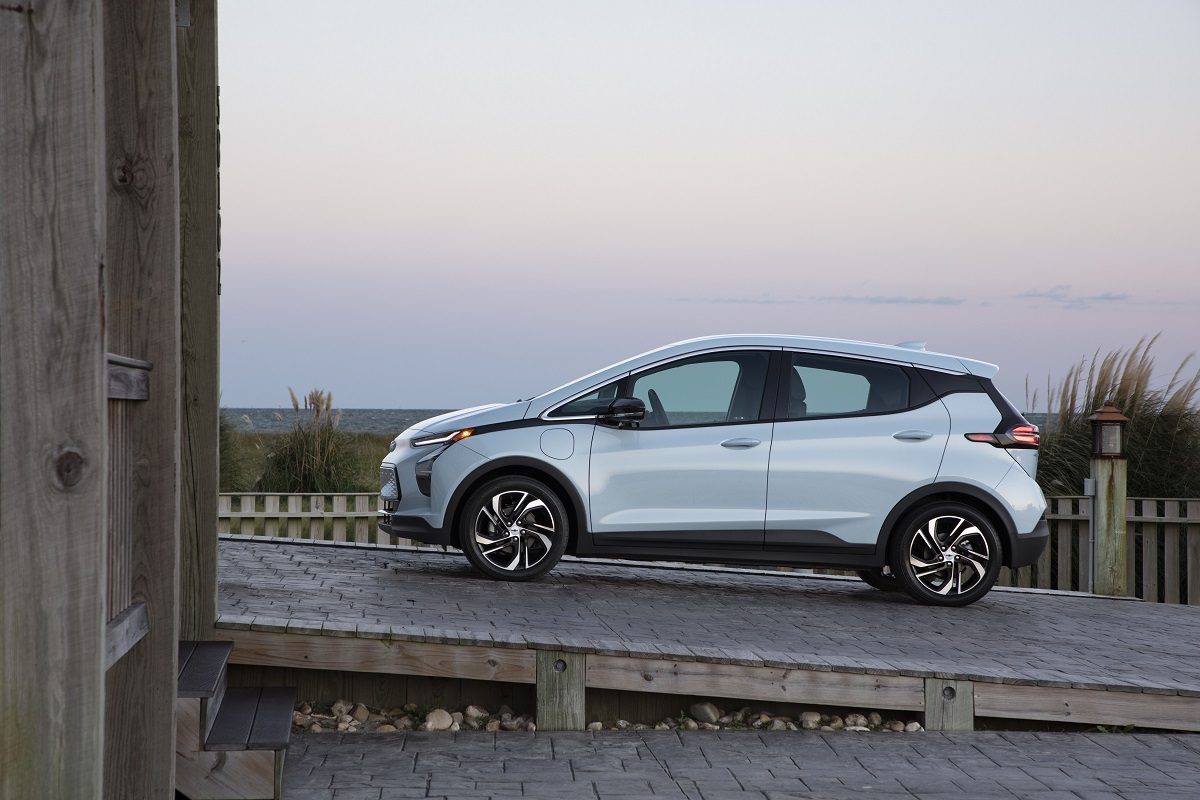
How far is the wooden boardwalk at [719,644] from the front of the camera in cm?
591

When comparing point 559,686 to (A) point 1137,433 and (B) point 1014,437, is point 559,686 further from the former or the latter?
(A) point 1137,433

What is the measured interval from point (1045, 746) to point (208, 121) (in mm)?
5069

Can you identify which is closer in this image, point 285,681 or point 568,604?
point 285,681

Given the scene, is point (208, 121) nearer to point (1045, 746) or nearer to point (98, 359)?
point (98, 359)

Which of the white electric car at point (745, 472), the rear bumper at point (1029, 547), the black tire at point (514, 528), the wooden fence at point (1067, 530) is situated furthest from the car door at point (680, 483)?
the wooden fence at point (1067, 530)

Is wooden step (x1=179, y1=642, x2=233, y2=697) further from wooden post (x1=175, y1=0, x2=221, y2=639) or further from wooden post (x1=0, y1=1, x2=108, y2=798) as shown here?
wooden post (x1=0, y1=1, x2=108, y2=798)

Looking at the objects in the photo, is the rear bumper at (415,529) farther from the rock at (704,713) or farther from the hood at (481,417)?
the rock at (704,713)

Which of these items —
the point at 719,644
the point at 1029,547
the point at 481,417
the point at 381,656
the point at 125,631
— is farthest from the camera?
the point at 481,417

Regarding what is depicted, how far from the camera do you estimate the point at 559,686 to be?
5.93 meters

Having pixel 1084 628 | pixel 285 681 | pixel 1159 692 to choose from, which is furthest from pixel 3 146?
pixel 1084 628

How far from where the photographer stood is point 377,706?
20.2 ft

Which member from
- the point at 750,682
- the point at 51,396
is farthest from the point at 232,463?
the point at 51,396

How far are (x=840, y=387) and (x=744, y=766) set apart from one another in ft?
14.6

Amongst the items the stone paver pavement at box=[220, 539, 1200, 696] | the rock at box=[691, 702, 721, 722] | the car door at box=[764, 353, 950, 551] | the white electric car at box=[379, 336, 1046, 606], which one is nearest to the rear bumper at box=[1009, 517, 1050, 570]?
the white electric car at box=[379, 336, 1046, 606]
